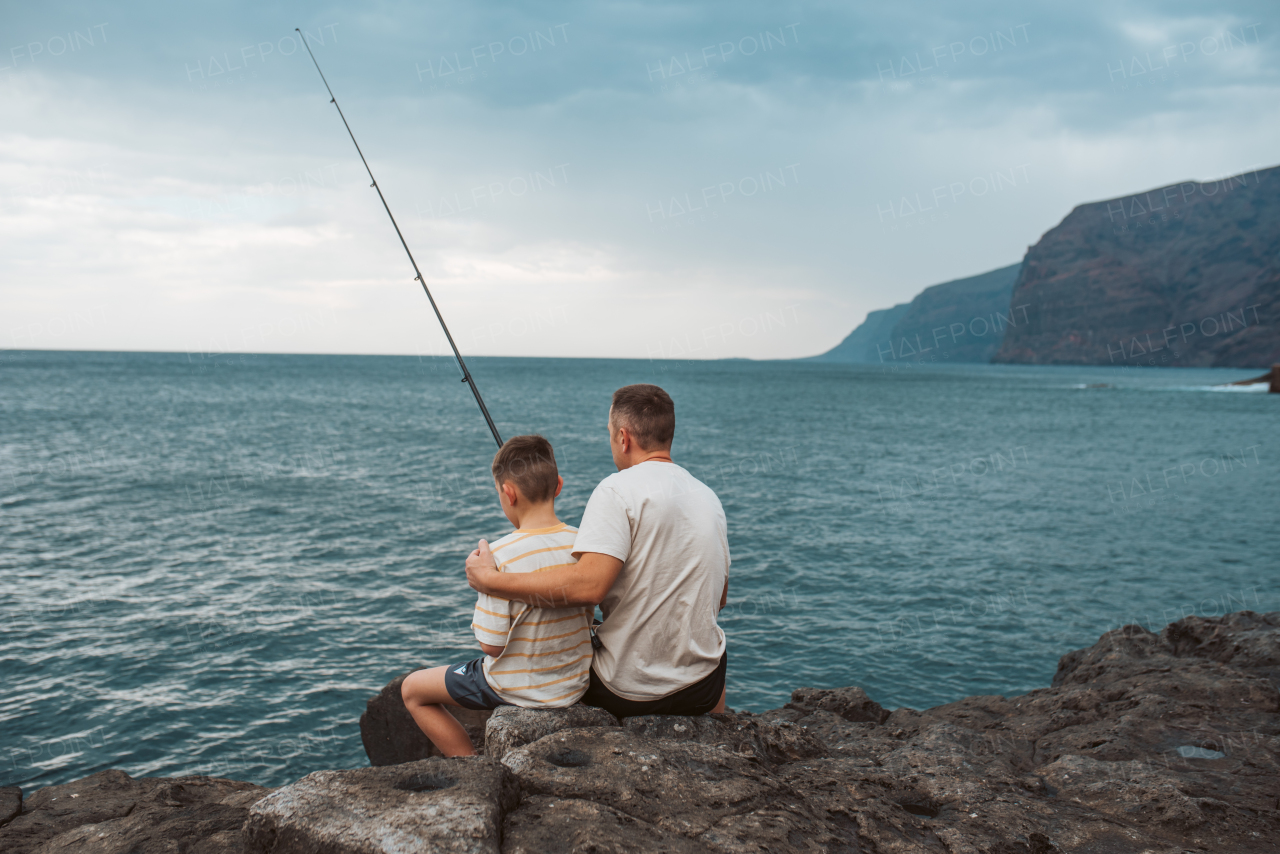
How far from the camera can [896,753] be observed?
4.13m

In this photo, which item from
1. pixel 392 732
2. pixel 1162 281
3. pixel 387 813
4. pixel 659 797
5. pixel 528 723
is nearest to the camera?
pixel 387 813

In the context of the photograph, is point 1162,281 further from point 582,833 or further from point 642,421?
point 582,833

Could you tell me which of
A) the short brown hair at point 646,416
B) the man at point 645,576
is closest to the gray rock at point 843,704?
the man at point 645,576

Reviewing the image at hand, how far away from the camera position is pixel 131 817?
11.6ft

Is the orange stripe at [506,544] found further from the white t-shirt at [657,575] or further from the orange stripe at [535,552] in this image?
the white t-shirt at [657,575]

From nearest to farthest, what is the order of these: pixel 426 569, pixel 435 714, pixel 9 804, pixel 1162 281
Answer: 1. pixel 435 714
2. pixel 9 804
3. pixel 426 569
4. pixel 1162 281

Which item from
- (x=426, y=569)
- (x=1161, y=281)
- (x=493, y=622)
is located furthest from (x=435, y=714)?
(x=1161, y=281)

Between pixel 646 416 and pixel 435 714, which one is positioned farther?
pixel 435 714

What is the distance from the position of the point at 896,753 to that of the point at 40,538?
20030mm

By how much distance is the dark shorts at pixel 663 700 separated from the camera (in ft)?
11.3

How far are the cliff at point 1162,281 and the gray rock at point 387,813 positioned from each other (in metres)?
162

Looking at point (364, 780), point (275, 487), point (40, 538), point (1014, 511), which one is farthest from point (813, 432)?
point (364, 780)

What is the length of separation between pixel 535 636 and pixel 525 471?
2.37 ft

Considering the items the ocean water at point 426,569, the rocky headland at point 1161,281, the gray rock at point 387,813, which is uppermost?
the rocky headland at point 1161,281
